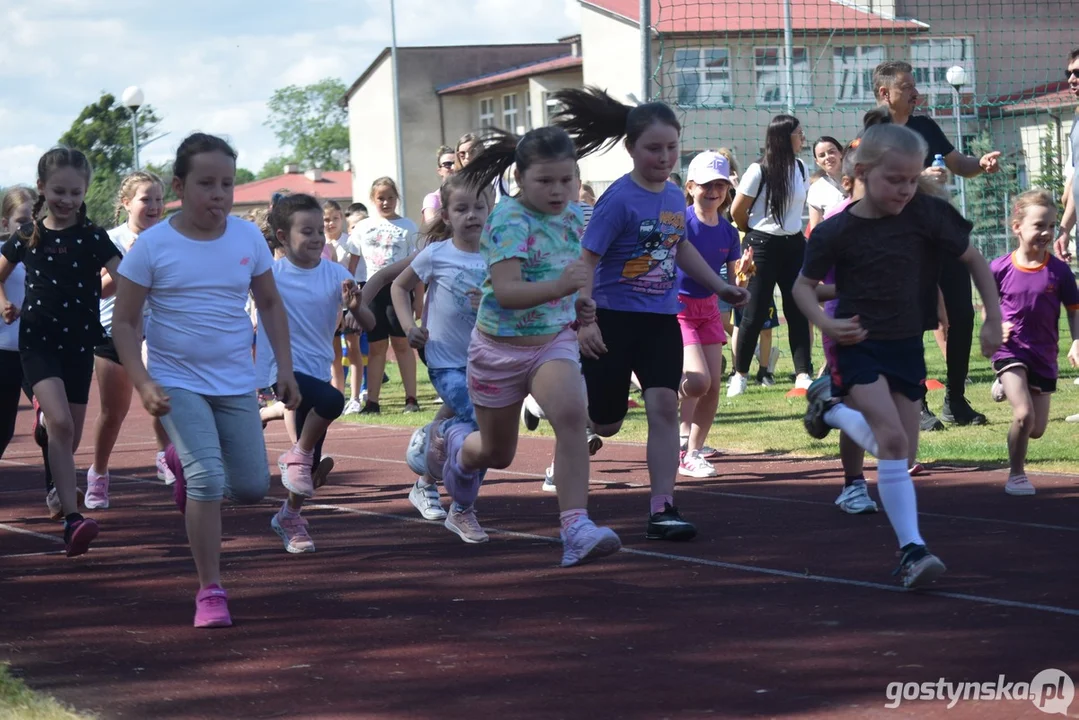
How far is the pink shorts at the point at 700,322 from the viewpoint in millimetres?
9070

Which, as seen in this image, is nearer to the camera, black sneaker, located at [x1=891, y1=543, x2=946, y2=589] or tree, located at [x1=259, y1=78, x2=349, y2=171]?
black sneaker, located at [x1=891, y1=543, x2=946, y2=589]

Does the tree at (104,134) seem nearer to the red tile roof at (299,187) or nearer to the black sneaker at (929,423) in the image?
the red tile roof at (299,187)

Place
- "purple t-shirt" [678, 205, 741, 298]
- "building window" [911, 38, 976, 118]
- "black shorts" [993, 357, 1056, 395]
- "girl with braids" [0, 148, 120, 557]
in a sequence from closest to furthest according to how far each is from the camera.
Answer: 1. "girl with braids" [0, 148, 120, 557]
2. "black shorts" [993, 357, 1056, 395]
3. "purple t-shirt" [678, 205, 741, 298]
4. "building window" [911, 38, 976, 118]

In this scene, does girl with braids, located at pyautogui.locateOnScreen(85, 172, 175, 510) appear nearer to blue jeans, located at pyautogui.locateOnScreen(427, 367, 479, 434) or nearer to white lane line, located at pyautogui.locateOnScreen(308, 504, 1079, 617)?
blue jeans, located at pyautogui.locateOnScreen(427, 367, 479, 434)

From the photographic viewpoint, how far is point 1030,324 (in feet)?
25.8

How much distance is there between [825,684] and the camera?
14.2ft

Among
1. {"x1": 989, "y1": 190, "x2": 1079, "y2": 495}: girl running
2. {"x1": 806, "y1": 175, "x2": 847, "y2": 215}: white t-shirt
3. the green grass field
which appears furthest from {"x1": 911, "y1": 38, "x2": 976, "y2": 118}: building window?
{"x1": 989, "y1": 190, "x2": 1079, "y2": 495}: girl running

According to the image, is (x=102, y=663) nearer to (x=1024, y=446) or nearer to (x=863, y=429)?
(x=863, y=429)

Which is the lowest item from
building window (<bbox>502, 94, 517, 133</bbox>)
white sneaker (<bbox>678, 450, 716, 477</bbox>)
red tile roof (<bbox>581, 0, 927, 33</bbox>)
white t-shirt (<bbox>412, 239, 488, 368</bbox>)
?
white sneaker (<bbox>678, 450, 716, 477</bbox>)

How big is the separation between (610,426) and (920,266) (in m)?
2.03

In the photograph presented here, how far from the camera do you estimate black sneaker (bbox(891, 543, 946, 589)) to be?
5.44 metres

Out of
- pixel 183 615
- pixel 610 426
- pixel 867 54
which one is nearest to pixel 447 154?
pixel 610 426

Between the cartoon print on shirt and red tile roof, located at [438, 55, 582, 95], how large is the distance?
5136 centimetres

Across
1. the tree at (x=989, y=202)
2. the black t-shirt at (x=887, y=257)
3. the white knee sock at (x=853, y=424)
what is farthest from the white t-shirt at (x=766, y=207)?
the tree at (x=989, y=202)
